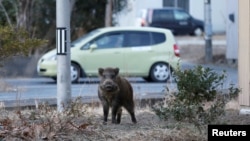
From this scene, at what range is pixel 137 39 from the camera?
22797 mm

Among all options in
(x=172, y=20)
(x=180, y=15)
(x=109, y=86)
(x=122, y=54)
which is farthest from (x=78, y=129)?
(x=180, y=15)

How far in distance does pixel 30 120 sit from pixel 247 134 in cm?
311

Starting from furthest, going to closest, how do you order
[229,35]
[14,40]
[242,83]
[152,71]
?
[229,35], [152,71], [242,83], [14,40]

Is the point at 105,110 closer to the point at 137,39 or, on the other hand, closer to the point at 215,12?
the point at 137,39

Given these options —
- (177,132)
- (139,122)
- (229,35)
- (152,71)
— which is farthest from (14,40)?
(229,35)

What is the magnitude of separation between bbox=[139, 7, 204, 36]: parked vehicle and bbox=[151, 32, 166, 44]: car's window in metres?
21.3

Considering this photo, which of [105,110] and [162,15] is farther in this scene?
[162,15]

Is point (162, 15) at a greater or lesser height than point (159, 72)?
greater

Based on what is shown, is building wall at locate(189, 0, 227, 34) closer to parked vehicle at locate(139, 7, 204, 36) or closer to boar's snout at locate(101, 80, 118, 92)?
parked vehicle at locate(139, 7, 204, 36)

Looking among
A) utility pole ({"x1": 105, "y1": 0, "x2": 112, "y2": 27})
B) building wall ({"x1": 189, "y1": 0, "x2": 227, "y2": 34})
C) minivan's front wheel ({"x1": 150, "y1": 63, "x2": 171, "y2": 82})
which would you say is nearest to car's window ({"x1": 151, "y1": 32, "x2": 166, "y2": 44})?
minivan's front wheel ({"x1": 150, "y1": 63, "x2": 171, "y2": 82})

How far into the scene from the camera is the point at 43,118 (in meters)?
9.80

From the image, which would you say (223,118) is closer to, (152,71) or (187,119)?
(187,119)

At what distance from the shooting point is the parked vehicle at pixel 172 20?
44812 mm

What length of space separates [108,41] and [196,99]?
488 inches
